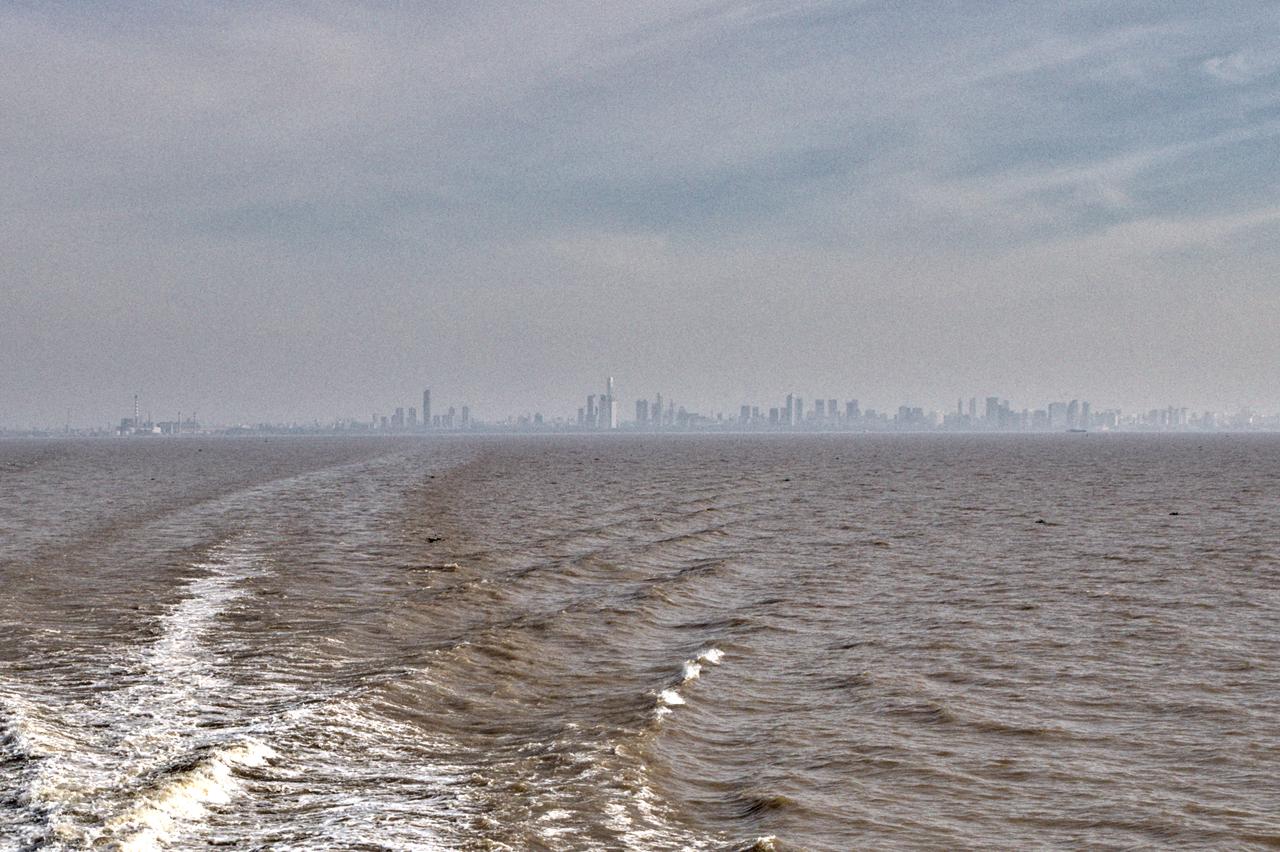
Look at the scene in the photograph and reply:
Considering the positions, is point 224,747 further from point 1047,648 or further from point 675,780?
point 1047,648

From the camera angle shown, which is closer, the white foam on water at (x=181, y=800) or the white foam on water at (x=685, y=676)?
the white foam on water at (x=181, y=800)

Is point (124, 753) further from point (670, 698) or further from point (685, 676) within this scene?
point (685, 676)

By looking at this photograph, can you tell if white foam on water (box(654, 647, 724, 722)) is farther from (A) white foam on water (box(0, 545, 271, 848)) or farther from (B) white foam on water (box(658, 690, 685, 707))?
(A) white foam on water (box(0, 545, 271, 848))

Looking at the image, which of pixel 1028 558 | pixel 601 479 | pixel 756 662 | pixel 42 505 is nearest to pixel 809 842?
pixel 756 662

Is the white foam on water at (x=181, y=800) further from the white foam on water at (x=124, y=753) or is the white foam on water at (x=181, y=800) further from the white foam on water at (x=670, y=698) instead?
the white foam on water at (x=670, y=698)

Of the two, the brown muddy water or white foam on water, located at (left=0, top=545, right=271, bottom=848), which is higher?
white foam on water, located at (left=0, top=545, right=271, bottom=848)

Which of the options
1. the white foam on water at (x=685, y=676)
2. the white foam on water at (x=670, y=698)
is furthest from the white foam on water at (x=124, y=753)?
the white foam on water at (x=670, y=698)

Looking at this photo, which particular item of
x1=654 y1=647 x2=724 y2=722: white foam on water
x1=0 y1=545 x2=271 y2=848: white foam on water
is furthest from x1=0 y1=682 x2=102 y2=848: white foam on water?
x1=654 y1=647 x2=724 y2=722: white foam on water

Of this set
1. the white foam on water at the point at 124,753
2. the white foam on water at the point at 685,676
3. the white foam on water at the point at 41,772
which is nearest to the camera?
the white foam on water at the point at 41,772

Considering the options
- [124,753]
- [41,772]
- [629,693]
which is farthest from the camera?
[629,693]

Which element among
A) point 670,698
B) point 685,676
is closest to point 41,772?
point 670,698

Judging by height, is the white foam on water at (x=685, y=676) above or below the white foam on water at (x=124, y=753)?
below
